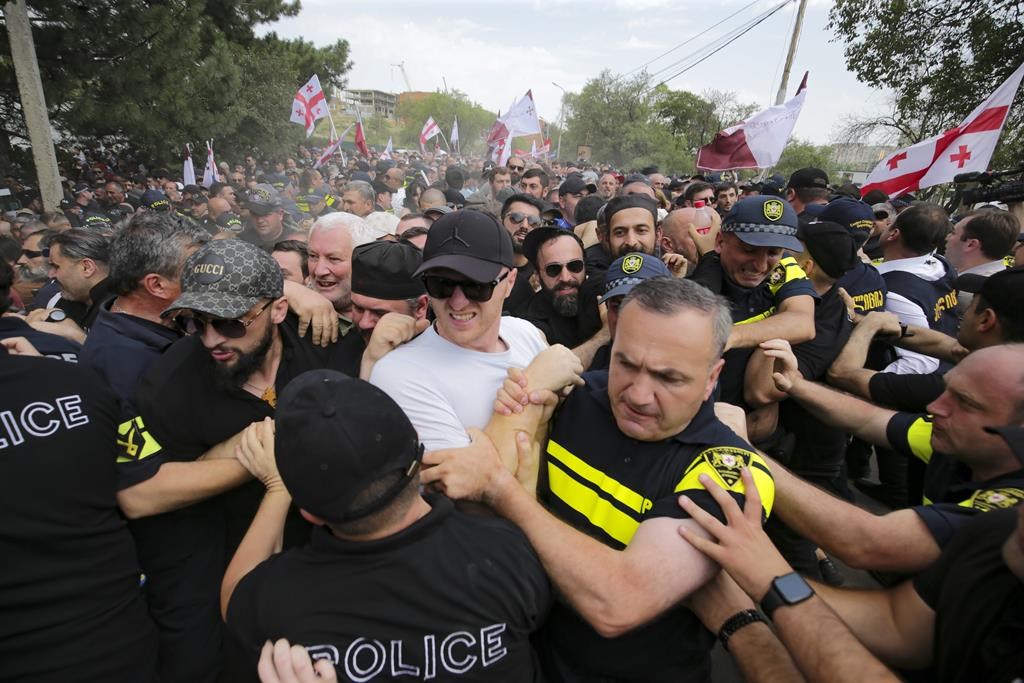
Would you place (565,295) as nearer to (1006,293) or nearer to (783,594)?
(1006,293)

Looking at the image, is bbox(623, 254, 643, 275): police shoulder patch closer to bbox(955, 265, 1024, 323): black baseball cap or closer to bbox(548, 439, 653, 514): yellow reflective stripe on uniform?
bbox(548, 439, 653, 514): yellow reflective stripe on uniform

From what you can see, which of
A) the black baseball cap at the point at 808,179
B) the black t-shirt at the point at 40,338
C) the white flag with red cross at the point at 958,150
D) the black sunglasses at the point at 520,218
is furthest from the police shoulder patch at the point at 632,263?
the white flag with red cross at the point at 958,150

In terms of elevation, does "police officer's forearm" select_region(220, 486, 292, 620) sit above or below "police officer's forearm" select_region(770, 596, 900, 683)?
below

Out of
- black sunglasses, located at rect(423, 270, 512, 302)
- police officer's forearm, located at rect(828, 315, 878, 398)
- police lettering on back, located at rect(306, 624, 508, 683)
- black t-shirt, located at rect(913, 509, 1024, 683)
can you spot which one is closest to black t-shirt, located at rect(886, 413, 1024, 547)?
black t-shirt, located at rect(913, 509, 1024, 683)

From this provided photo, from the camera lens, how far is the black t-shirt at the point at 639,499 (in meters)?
1.73

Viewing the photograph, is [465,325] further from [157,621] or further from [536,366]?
[157,621]

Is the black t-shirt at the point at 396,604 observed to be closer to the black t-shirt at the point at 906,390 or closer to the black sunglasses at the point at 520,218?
the black t-shirt at the point at 906,390

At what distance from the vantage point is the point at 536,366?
2.07 m

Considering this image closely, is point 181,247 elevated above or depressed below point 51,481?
above

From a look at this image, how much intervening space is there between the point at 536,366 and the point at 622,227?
2.38 meters

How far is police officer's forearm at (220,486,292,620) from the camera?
5.48 feet

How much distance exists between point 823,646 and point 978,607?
16.1 inches

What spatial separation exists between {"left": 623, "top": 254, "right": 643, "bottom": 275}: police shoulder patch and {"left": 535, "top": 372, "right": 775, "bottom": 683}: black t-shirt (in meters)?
1.05

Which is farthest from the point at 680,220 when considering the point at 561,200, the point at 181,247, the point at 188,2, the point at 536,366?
the point at 188,2
